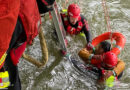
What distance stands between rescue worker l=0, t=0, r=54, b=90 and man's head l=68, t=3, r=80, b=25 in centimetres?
169

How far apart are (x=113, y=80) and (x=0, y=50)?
6.57 feet

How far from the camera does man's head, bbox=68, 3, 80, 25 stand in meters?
3.05

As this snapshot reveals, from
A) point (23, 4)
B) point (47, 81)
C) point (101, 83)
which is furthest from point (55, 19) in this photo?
point (101, 83)

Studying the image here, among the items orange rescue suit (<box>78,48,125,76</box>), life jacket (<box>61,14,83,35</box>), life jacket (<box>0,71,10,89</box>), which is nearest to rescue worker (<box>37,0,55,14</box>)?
life jacket (<box>0,71,10,89</box>)

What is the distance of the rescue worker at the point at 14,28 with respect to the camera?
0.94 m

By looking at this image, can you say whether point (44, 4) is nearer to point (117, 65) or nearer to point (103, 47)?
point (117, 65)

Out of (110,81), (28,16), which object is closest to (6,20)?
(28,16)

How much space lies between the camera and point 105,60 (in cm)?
251

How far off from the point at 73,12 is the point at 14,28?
2.11 meters

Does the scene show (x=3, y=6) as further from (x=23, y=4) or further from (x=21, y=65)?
(x=21, y=65)

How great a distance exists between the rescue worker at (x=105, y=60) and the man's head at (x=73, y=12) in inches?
24.6

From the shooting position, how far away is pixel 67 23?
334 centimetres

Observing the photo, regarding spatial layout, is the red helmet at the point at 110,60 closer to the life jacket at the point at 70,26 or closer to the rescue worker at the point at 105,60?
the rescue worker at the point at 105,60

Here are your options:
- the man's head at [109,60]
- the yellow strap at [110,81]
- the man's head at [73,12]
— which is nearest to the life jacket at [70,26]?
the man's head at [73,12]
